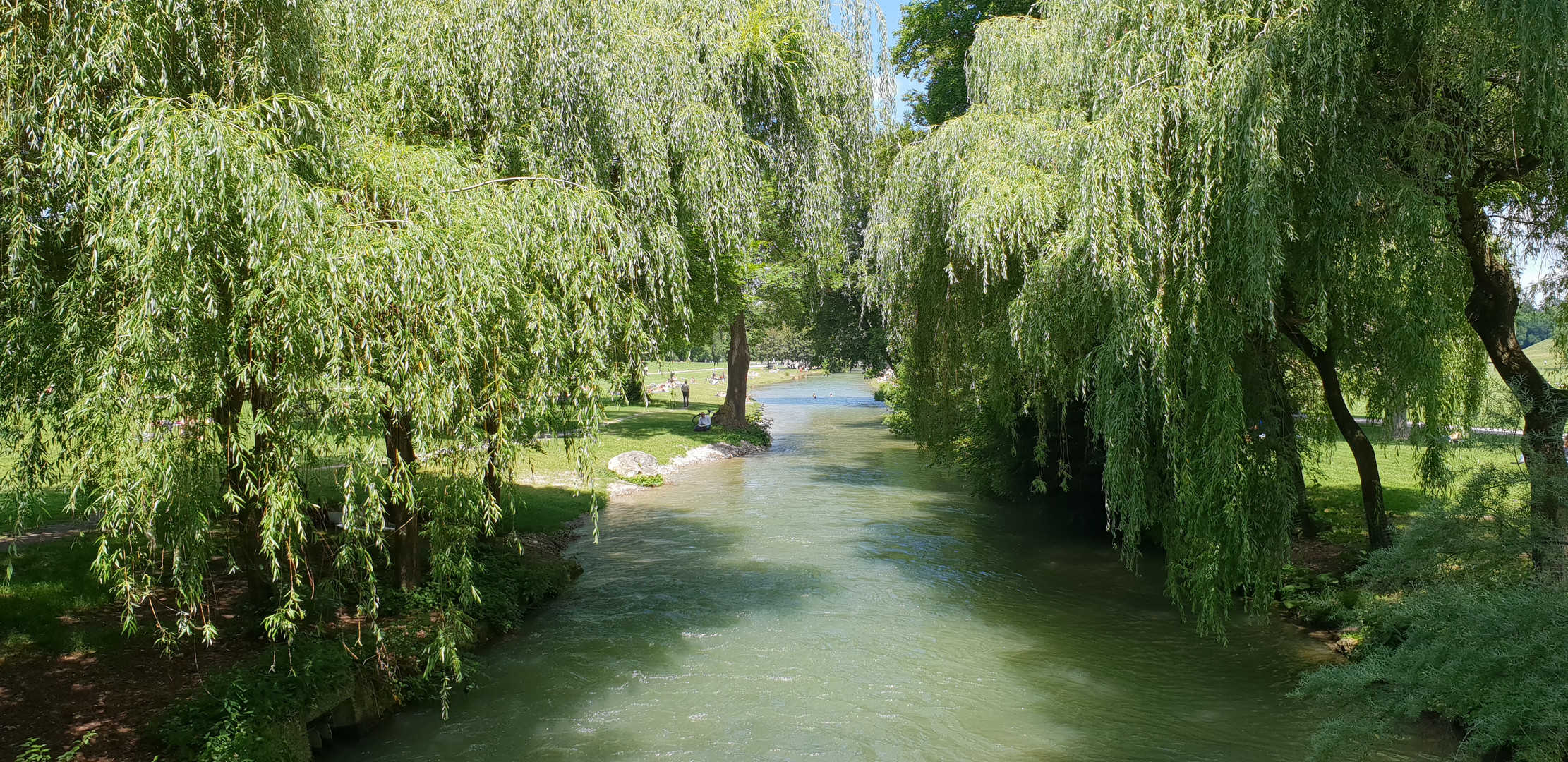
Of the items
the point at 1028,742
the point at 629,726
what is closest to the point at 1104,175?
the point at 1028,742

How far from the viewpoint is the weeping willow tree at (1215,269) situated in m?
7.29

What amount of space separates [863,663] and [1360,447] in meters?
6.17

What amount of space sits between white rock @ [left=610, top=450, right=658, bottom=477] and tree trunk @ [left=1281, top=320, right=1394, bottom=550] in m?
13.9

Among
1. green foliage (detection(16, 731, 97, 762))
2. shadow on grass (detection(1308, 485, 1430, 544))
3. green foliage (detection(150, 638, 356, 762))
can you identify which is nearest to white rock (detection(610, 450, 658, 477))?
green foliage (detection(150, 638, 356, 762))

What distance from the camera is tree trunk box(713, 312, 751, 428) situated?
27728 mm

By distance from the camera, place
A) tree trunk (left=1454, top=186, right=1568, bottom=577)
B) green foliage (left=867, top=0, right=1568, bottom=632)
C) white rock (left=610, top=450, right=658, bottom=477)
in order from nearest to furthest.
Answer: tree trunk (left=1454, top=186, right=1568, bottom=577)
green foliage (left=867, top=0, right=1568, bottom=632)
white rock (left=610, top=450, right=658, bottom=477)

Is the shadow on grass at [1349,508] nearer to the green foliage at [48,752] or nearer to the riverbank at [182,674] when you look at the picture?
the riverbank at [182,674]

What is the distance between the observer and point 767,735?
23.9 ft

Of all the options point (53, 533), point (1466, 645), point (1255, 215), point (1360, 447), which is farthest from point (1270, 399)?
point (53, 533)

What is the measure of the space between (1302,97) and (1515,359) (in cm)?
354

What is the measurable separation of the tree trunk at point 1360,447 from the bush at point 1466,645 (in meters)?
1.81

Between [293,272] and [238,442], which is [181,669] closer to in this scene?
[238,442]

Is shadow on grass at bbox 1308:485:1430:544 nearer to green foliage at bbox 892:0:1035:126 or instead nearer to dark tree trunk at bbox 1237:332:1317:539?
dark tree trunk at bbox 1237:332:1317:539

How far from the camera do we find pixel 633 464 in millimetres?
20391
